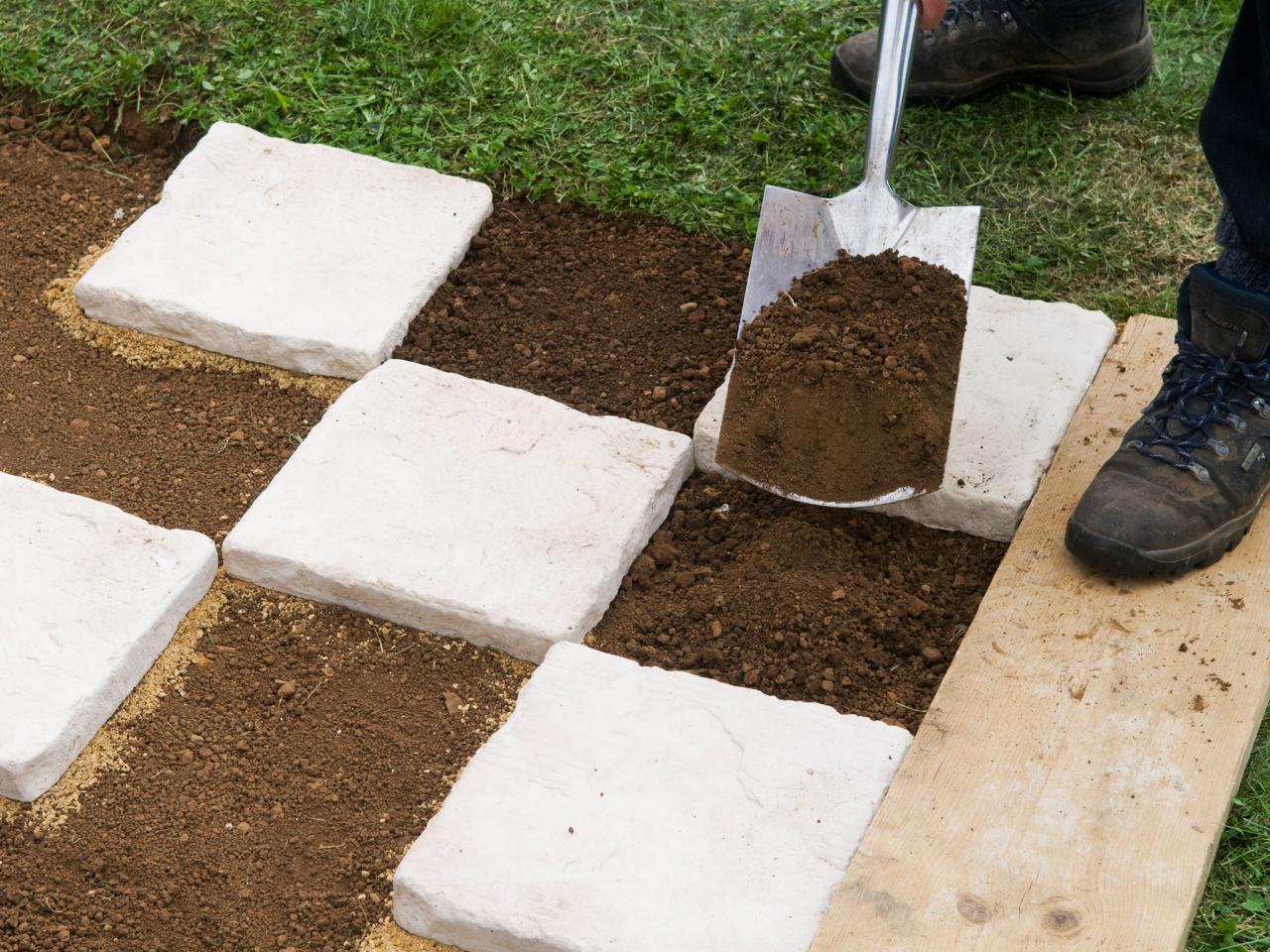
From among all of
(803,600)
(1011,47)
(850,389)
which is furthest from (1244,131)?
(1011,47)

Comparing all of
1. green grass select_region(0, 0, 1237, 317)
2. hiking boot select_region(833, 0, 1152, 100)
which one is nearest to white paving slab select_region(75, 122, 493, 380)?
green grass select_region(0, 0, 1237, 317)

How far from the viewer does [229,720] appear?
2.42 meters

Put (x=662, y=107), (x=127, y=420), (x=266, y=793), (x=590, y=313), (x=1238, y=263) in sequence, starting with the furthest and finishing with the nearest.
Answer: (x=662, y=107), (x=590, y=313), (x=127, y=420), (x=1238, y=263), (x=266, y=793)

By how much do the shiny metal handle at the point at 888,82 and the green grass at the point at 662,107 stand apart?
0.57 meters

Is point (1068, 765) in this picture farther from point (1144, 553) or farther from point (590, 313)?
point (590, 313)

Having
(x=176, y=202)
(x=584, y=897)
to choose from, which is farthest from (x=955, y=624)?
(x=176, y=202)

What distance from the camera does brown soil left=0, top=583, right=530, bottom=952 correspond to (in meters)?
2.15

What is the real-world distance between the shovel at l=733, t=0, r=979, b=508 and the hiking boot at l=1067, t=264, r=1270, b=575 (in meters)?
0.41

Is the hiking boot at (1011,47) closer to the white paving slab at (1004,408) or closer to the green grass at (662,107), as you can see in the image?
the green grass at (662,107)

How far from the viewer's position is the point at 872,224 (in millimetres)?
2750

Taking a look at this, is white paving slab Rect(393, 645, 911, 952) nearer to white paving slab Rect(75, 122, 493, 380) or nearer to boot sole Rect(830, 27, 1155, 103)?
white paving slab Rect(75, 122, 493, 380)

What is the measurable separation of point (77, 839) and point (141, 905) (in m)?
0.18

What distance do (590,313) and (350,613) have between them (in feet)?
2.92

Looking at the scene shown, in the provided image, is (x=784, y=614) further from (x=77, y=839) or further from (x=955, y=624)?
(x=77, y=839)
